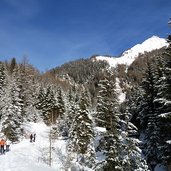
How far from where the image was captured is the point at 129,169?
73.4ft

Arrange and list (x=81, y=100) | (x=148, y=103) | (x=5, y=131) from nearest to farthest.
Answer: (x=148, y=103)
(x=81, y=100)
(x=5, y=131)

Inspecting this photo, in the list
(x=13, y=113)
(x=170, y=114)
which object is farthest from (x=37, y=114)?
(x=170, y=114)

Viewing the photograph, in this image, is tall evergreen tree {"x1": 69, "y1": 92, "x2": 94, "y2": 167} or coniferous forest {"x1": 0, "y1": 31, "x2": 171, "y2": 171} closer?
coniferous forest {"x1": 0, "y1": 31, "x2": 171, "y2": 171}

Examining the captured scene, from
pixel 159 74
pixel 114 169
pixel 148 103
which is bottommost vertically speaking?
pixel 114 169

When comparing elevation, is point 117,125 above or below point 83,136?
above

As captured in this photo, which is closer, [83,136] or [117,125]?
[117,125]

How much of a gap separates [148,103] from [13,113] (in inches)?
879

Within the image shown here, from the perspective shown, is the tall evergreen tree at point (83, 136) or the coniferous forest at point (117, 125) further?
the tall evergreen tree at point (83, 136)

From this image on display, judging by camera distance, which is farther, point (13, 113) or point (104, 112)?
point (13, 113)

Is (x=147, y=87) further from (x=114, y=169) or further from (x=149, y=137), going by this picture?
(x=114, y=169)

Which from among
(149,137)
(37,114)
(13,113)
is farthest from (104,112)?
(37,114)

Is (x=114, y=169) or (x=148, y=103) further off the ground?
(x=148, y=103)

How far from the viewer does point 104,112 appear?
2558cm

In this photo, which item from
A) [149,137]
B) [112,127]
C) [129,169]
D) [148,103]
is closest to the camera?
[129,169]
